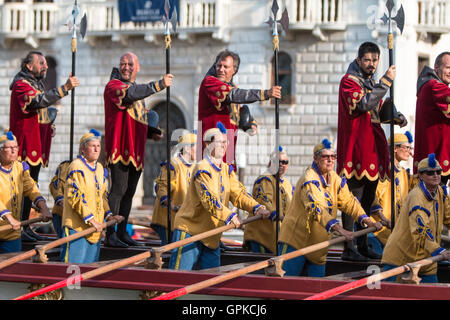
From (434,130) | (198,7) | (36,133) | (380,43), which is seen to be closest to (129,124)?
(36,133)

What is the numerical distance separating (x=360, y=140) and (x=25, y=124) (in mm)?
3831

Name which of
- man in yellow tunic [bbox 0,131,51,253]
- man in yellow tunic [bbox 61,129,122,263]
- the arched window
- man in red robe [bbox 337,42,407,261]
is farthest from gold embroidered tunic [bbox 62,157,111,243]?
the arched window

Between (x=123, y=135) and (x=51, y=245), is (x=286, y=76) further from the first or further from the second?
(x=51, y=245)

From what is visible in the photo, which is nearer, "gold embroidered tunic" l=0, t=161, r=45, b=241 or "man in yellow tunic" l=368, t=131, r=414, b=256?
"gold embroidered tunic" l=0, t=161, r=45, b=241

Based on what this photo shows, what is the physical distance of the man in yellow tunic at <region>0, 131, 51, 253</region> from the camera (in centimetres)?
905

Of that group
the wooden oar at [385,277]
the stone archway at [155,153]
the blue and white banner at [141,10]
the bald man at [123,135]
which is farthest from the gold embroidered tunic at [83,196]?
the stone archway at [155,153]

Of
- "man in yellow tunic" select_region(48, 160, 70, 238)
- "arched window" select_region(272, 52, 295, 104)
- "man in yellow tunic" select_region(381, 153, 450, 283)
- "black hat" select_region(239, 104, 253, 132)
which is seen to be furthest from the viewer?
"arched window" select_region(272, 52, 295, 104)

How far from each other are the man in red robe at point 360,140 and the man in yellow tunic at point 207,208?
966 millimetres

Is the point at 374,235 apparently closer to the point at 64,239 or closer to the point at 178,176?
the point at 178,176

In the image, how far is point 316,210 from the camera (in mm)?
7738

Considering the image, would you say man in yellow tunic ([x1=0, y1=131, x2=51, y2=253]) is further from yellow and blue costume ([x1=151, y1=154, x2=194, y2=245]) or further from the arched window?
the arched window

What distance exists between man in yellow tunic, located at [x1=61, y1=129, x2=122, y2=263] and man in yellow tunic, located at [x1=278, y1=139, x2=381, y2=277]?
1.82 m

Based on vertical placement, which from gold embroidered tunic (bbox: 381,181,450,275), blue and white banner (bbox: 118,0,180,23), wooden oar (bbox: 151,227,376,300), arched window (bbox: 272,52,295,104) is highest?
blue and white banner (bbox: 118,0,180,23)

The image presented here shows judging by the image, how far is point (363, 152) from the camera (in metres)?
8.58
